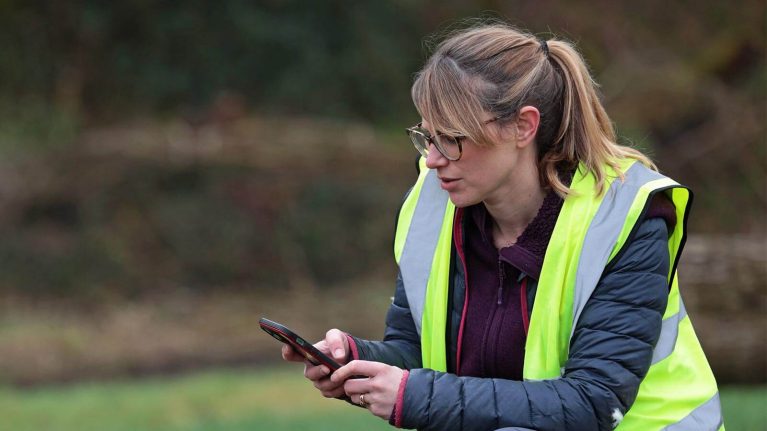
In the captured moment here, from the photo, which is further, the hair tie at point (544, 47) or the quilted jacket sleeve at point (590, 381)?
the hair tie at point (544, 47)

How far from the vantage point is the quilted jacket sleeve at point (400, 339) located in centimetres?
308

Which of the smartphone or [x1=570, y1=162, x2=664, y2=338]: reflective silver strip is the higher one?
[x1=570, y1=162, x2=664, y2=338]: reflective silver strip

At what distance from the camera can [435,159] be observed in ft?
9.24

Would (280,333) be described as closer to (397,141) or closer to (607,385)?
(607,385)

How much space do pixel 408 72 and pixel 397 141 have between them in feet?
2.24

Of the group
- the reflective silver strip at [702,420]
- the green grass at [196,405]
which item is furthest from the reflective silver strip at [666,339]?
the green grass at [196,405]

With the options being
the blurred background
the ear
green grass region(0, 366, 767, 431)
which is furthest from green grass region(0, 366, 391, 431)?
the ear

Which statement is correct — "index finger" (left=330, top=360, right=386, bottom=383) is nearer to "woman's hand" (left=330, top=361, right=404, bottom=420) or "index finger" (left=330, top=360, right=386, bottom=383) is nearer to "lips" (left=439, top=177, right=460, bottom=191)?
"woman's hand" (left=330, top=361, right=404, bottom=420)

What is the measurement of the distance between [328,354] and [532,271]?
58cm

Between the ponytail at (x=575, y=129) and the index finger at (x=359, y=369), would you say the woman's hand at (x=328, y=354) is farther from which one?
the ponytail at (x=575, y=129)

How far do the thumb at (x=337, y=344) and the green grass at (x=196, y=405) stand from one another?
115 inches

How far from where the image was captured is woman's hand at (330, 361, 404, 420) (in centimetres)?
268

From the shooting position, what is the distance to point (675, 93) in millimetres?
11422

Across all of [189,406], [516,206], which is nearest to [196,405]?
[189,406]
